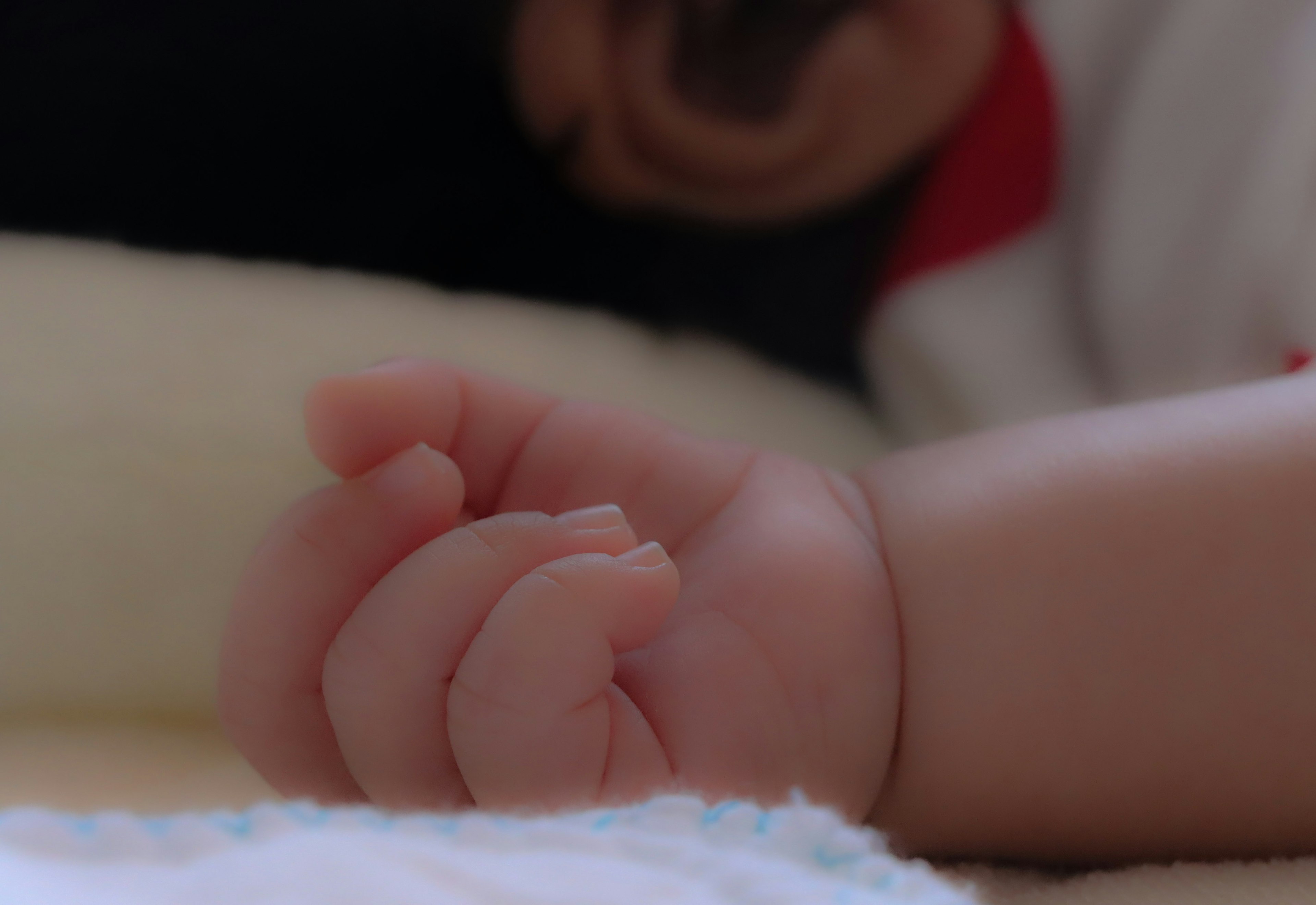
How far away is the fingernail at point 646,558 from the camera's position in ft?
0.98

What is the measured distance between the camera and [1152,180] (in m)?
0.59

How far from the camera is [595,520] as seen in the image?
32 centimetres

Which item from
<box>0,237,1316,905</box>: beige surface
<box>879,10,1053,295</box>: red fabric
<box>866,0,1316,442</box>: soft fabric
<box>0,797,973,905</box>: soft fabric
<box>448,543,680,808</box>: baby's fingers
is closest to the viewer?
<box>0,797,973,905</box>: soft fabric

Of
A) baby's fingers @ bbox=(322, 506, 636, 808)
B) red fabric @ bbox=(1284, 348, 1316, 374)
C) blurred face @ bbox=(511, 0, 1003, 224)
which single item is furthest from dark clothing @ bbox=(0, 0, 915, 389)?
baby's fingers @ bbox=(322, 506, 636, 808)

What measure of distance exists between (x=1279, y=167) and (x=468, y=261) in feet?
1.46

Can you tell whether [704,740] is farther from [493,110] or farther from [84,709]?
[493,110]

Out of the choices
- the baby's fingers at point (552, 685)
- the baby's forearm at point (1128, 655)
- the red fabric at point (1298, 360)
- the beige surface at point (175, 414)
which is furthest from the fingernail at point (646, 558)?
the red fabric at point (1298, 360)

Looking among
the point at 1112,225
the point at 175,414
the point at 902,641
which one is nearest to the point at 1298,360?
the point at 1112,225

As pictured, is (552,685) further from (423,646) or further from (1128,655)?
(1128,655)

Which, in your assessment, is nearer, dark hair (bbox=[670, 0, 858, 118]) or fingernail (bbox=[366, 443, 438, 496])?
fingernail (bbox=[366, 443, 438, 496])

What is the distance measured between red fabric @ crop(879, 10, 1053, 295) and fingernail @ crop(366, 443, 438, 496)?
0.40 m

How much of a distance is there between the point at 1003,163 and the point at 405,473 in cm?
45

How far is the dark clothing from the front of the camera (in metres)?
0.62

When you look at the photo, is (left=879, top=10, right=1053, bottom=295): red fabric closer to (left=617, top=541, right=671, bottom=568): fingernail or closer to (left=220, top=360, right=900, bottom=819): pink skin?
(left=220, top=360, right=900, bottom=819): pink skin
